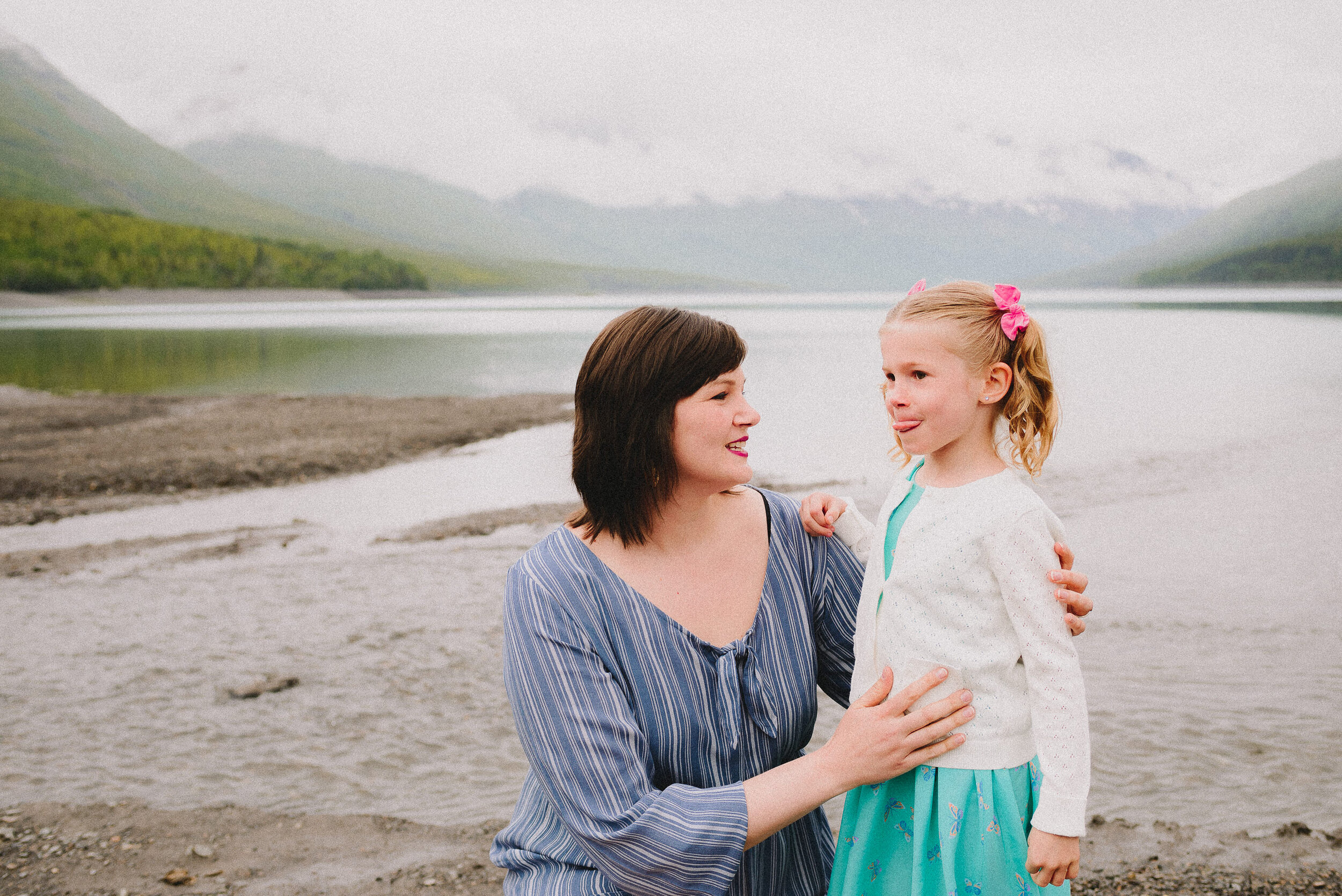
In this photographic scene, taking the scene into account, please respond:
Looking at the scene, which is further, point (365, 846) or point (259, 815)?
point (259, 815)

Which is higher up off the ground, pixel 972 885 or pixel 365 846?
pixel 972 885

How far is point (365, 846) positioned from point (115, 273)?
133 meters

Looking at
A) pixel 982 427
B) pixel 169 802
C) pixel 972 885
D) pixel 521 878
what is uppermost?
pixel 982 427

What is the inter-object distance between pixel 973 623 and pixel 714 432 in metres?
0.73

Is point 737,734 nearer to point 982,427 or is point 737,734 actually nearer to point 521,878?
point 521,878

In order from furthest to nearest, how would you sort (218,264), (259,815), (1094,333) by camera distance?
(218,264)
(1094,333)
(259,815)

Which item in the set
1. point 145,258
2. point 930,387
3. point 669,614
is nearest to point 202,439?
point 669,614

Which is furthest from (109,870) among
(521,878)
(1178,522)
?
(1178,522)

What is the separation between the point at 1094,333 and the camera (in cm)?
6769

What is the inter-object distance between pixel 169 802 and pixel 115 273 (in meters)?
132

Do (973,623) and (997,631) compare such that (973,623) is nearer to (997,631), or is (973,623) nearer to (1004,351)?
(997,631)

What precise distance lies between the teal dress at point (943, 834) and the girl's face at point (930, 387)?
0.78 meters

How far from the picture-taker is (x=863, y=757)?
6.82ft

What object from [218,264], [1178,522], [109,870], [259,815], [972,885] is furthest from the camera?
[218,264]
